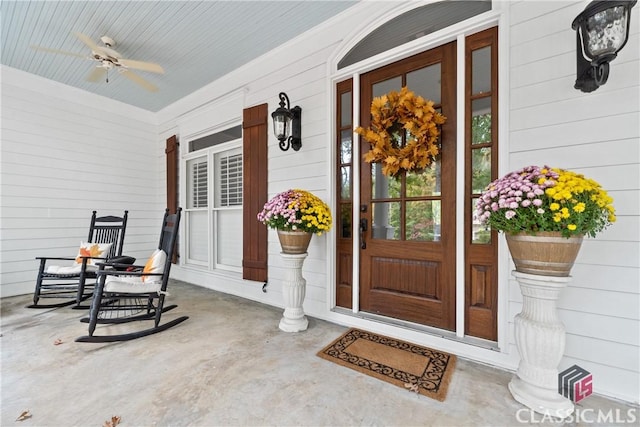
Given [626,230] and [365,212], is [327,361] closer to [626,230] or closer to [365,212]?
[365,212]

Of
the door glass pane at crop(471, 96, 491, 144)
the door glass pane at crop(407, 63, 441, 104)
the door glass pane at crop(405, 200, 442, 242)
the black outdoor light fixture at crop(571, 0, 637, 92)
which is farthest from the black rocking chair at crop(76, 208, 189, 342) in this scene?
the black outdoor light fixture at crop(571, 0, 637, 92)

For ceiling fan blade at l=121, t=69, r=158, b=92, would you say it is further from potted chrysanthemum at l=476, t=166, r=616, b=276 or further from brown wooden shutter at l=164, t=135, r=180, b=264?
potted chrysanthemum at l=476, t=166, r=616, b=276

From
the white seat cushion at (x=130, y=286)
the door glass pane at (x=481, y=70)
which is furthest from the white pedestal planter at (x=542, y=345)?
the white seat cushion at (x=130, y=286)

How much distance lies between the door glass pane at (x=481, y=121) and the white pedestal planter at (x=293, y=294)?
1.72m

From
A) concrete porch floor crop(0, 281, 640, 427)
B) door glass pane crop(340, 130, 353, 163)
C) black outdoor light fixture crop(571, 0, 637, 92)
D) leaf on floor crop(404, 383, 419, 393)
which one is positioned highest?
black outdoor light fixture crop(571, 0, 637, 92)

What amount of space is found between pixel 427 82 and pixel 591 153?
124 cm

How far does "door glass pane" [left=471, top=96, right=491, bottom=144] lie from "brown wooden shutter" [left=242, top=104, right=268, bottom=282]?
86.5 inches

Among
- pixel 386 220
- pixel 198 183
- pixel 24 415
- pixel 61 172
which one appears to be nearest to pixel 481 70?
pixel 386 220

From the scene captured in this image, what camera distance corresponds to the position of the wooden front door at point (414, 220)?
211 centimetres

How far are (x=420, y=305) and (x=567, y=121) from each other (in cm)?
164

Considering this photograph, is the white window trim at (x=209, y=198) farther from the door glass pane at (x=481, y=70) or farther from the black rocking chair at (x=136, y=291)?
the door glass pane at (x=481, y=70)

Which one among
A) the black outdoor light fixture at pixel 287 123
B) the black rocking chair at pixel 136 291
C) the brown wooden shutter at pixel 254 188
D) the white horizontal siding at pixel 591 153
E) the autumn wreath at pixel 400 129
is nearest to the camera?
the white horizontal siding at pixel 591 153

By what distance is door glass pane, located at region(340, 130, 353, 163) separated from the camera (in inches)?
105

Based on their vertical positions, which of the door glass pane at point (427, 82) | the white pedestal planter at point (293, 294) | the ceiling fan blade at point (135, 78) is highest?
the ceiling fan blade at point (135, 78)
